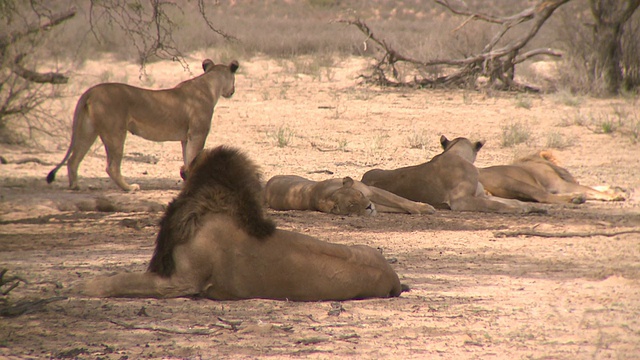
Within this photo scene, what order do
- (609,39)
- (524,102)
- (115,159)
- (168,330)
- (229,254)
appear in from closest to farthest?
(168,330) → (229,254) → (115,159) → (524,102) → (609,39)

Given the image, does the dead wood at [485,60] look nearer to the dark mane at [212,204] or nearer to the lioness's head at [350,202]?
the lioness's head at [350,202]

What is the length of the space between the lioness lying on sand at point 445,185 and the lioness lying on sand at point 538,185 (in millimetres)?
358

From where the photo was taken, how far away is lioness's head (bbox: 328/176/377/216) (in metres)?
8.29

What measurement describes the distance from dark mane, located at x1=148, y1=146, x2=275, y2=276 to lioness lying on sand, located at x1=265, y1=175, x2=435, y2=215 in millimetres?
3696

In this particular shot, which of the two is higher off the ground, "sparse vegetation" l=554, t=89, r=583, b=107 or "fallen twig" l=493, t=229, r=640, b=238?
"sparse vegetation" l=554, t=89, r=583, b=107

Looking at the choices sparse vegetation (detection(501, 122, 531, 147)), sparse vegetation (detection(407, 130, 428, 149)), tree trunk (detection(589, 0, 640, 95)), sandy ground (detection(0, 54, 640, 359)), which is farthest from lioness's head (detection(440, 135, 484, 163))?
tree trunk (detection(589, 0, 640, 95))

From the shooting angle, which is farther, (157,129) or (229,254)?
(157,129)

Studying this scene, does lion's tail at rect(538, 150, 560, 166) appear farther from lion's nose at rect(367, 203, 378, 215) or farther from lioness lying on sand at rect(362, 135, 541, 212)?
lion's nose at rect(367, 203, 378, 215)

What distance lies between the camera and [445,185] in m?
8.91

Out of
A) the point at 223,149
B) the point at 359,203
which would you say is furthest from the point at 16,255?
the point at 359,203

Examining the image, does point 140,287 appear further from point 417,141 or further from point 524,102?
point 524,102

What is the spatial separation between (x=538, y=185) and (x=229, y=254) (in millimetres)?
5928

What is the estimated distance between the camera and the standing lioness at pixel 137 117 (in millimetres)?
9688

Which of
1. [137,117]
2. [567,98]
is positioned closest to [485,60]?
[567,98]
